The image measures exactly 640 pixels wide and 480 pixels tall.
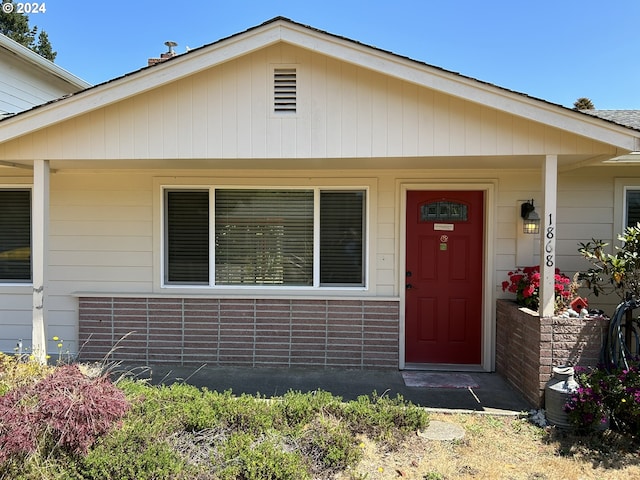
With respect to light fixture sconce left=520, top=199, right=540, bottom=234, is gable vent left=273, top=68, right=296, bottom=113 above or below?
above

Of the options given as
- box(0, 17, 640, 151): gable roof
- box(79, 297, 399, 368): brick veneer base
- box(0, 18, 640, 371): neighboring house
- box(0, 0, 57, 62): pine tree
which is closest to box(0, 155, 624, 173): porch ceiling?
box(0, 18, 640, 371): neighboring house

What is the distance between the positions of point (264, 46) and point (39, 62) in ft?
18.6

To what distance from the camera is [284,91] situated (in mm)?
4469

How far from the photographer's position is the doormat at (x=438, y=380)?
508 cm

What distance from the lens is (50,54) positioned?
78.5ft

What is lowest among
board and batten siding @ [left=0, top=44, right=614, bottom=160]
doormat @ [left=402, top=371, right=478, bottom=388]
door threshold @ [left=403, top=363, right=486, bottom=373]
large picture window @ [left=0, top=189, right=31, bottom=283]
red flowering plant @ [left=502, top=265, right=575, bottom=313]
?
doormat @ [left=402, top=371, right=478, bottom=388]

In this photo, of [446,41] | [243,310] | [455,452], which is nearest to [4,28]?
[446,41]

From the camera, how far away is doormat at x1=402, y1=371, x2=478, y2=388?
5078 mm

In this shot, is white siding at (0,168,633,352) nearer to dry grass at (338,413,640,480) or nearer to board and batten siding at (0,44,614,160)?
board and batten siding at (0,44,614,160)

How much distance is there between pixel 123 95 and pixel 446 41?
833cm

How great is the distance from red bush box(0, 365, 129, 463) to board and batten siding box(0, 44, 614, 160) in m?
2.37

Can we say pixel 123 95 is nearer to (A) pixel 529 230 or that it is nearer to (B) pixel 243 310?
(B) pixel 243 310

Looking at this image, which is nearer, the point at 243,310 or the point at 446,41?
the point at 243,310

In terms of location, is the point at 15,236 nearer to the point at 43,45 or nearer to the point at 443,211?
the point at 443,211
